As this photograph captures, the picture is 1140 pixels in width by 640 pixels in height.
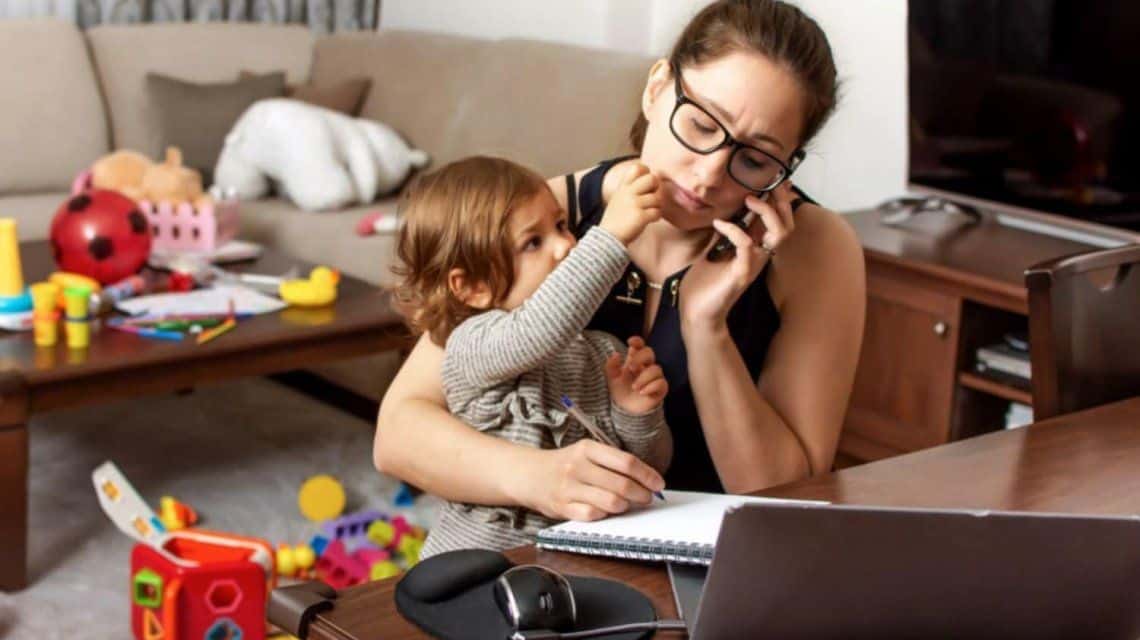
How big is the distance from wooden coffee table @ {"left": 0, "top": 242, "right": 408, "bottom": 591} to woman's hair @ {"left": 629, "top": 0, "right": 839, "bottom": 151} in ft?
3.19

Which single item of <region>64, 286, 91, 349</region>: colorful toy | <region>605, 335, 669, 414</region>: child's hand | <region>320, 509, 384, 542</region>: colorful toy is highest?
<region>605, 335, 669, 414</region>: child's hand

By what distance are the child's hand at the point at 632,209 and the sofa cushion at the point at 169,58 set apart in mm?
3227

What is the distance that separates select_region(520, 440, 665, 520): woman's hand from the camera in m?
1.28

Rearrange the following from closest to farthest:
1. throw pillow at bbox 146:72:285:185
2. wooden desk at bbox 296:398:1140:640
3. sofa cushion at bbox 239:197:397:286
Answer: wooden desk at bbox 296:398:1140:640 → sofa cushion at bbox 239:197:397:286 → throw pillow at bbox 146:72:285:185

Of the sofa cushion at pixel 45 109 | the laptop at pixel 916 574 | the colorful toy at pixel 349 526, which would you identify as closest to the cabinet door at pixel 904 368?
the colorful toy at pixel 349 526

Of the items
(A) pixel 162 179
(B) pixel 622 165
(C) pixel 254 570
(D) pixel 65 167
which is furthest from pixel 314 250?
(B) pixel 622 165

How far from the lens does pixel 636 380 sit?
58.2 inches

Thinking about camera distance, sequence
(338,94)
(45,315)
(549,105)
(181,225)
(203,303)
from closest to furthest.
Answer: (45,315) → (203,303) → (181,225) → (549,105) → (338,94)

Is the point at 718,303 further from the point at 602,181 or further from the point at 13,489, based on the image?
the point at 13,489

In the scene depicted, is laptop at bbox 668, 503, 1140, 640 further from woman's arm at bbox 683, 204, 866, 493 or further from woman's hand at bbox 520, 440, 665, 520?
woman's arm at bbox 683, 204, 866, 493

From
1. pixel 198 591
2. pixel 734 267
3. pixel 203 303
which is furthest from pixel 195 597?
pixel 734 267

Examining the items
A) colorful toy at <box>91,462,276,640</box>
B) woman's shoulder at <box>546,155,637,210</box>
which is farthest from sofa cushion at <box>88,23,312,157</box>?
woman's shoulder at <box>546,155,637,210</box>

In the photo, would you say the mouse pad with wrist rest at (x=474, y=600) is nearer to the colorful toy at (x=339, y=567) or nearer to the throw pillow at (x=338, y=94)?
the colorful toy at (x=339, y=567)

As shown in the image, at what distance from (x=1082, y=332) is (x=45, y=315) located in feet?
6.09
